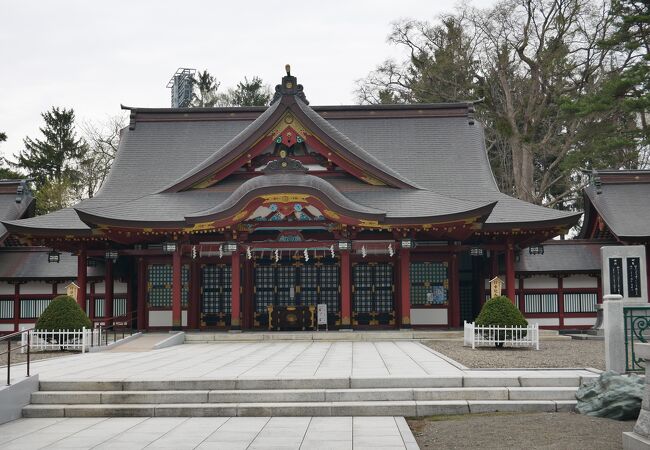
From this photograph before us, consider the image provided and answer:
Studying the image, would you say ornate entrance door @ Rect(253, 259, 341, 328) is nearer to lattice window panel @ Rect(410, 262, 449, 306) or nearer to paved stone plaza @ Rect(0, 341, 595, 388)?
lattice window panel @ Rect(410, 262, 449, 306)

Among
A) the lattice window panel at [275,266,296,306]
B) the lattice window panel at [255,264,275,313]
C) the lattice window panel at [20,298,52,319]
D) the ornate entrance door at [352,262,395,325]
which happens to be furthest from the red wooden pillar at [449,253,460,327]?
the lattice window panel at [20,298,52,319]

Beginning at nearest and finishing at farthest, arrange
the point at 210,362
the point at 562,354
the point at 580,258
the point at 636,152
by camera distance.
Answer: the point at 210,362 → the point at 562,354 → the point at 580,258 → the point at 636,152

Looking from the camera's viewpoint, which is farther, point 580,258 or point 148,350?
point 580,258

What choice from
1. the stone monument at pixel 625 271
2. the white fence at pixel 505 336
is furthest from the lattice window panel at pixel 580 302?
the stone monument at pixel 625 271

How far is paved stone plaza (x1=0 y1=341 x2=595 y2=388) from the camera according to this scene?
12.9m

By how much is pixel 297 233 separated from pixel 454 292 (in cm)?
631

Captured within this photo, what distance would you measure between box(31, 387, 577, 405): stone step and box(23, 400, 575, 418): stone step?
0.17m

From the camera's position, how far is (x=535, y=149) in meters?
39.8

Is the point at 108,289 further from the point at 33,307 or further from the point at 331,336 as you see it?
the point at 331,336

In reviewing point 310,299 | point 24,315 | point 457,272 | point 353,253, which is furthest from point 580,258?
point 24,315

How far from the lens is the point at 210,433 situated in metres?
10.5

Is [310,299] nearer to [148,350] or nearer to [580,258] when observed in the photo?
[148,350]

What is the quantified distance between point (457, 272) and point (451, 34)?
24.2 meters

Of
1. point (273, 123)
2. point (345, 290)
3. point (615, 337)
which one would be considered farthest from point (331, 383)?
point (273, 123)
